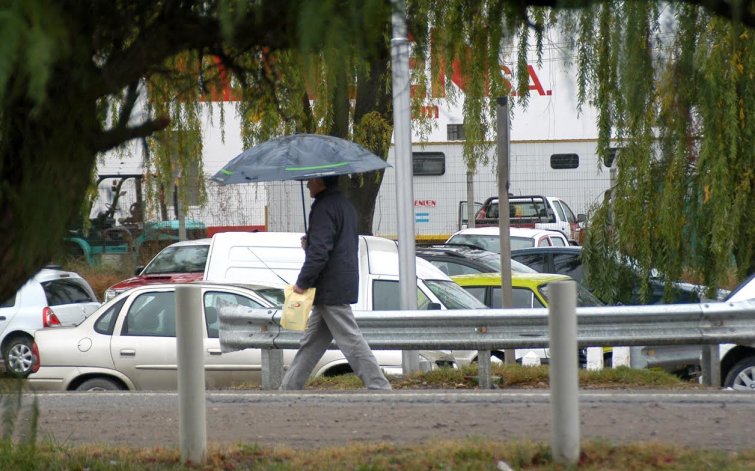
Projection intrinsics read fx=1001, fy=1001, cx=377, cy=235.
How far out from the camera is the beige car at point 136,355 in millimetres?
10297

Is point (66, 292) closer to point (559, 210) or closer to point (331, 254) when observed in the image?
point (331, 254)

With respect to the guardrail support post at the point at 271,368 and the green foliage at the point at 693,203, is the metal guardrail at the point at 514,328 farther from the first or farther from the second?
the green foliage at the point at 693,203

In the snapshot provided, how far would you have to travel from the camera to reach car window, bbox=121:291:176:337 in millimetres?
Answer: 10633

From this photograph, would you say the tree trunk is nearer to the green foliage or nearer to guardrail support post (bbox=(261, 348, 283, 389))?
guardrail support post (bbox=(261, 348, 283, 389))

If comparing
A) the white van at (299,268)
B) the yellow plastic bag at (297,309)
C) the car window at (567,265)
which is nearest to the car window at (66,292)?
the white van at (299,268)

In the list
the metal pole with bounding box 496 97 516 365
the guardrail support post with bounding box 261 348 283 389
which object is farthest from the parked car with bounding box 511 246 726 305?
the guardrail support post with bounding box 261 348 283 389

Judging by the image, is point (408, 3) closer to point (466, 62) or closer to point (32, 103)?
point (466, 62)

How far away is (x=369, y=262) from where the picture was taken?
1227 centimetres

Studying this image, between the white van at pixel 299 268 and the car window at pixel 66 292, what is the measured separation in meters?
3.61

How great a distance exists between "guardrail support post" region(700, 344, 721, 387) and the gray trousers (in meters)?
3.01

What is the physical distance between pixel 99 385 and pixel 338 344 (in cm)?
345

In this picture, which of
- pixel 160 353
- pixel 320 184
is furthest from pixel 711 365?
pixel 160 353

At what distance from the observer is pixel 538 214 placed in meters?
25.4

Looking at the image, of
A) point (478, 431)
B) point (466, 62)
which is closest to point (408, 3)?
point (466, 62)
